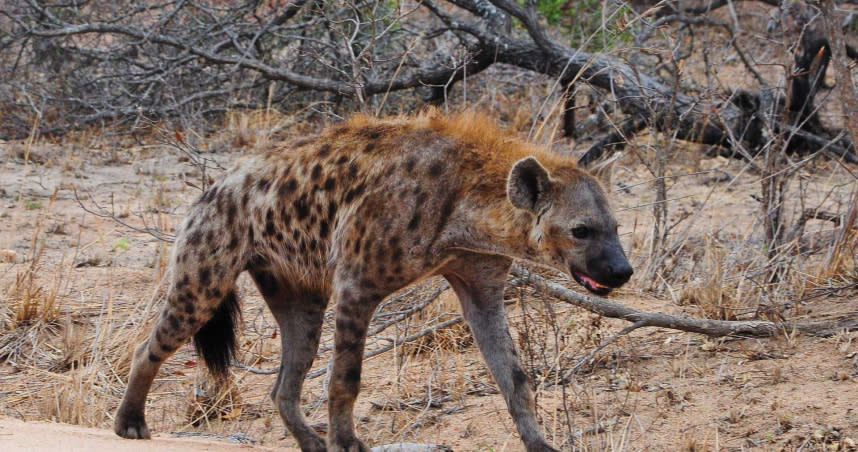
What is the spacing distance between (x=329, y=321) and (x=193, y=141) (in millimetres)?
3495

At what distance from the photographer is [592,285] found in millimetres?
3416

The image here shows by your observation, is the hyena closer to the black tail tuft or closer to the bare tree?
the black tail tuft

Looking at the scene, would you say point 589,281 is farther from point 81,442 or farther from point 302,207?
point 81,442

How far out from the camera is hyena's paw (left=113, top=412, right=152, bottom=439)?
156 inches

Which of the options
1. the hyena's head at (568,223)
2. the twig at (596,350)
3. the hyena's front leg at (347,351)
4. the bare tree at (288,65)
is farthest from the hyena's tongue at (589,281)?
the bare tree at (288,65)

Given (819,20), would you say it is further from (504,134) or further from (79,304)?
(79,304)

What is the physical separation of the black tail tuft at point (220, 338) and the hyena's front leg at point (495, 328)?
0.94m

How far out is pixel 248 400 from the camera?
5094 mm

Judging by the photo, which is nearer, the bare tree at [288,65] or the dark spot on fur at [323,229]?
the dark spot on fur at [323,229]

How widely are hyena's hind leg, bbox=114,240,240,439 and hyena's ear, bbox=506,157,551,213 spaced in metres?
1.09

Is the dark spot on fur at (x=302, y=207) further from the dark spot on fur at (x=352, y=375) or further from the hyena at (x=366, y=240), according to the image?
the dark spot on fur at (x=352, y=375)

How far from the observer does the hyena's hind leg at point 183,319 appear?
387 centimetres

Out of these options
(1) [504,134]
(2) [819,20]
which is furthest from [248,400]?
(2) [819,20]

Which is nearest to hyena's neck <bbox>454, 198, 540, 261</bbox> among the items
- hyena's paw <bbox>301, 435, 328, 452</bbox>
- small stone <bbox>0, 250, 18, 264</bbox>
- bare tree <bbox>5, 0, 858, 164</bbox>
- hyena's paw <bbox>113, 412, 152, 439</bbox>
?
hyena's paw <bbox>301, 435, 328, 452</bbox>
